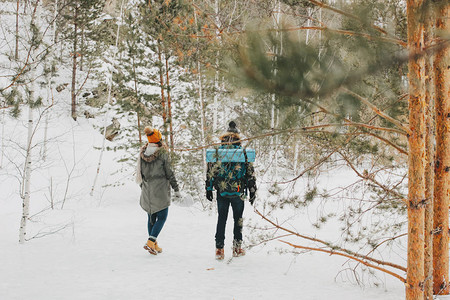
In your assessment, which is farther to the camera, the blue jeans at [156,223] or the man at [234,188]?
the blue jeans at [156,223]

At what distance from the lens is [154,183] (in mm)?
5297

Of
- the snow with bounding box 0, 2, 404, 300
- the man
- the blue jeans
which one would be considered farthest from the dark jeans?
the blue jeans

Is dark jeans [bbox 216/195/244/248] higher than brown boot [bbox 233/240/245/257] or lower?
higher

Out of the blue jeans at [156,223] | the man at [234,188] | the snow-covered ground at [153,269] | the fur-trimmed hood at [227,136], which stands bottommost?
the snow-covered ground at [153,269]

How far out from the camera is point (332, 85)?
6.49ft

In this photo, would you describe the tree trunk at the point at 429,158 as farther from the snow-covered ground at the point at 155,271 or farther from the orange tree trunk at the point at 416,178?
the snow-covered ground at the point at 155,271

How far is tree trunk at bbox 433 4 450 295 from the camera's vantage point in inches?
140

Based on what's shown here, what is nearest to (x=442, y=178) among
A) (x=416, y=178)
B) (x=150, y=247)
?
(x=416, y=178)

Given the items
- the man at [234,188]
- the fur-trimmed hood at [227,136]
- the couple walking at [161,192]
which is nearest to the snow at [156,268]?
the couple walking at [161,192]

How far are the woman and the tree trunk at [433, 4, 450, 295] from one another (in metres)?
3.46

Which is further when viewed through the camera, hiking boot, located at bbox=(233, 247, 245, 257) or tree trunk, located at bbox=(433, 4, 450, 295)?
hiking boot, located at bbox=(233, 247, 245, 257)

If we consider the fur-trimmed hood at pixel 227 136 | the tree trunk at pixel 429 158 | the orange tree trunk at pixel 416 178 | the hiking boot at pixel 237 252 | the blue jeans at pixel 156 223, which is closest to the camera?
the orange tree trunk at pixel 416 178

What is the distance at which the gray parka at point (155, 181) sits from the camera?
525 cm

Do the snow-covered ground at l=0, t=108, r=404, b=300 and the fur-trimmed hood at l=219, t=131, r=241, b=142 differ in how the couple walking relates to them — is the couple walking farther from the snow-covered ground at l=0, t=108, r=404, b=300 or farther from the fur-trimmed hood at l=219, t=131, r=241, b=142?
the fur-trimmed hood at l=219, t=131, r=241, b=142
